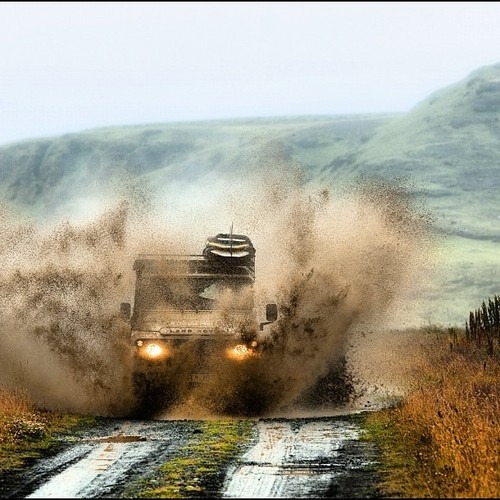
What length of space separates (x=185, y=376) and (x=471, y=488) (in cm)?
812

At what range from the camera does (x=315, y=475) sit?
37.0 ft

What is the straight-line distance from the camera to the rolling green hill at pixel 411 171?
111438mm

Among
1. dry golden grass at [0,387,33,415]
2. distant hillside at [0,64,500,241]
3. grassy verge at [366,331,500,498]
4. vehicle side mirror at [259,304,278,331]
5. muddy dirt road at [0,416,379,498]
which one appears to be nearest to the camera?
grassy verge at [366,331,500,498]

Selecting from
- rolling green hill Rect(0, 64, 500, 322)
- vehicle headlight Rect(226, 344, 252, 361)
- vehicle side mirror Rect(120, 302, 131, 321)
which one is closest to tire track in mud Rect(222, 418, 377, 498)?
vehicle headlight Rect(226, 344, 252, 361)

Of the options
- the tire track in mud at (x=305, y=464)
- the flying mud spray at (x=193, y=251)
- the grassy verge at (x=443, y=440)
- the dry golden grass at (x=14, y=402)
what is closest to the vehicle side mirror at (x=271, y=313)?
the flying mud spray at (x=193, y=251)

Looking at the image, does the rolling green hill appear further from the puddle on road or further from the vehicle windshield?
the puddle on road

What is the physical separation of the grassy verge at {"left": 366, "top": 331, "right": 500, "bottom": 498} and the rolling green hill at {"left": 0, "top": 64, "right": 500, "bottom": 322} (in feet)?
239

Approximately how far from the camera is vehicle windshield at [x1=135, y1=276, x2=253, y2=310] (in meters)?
18.1

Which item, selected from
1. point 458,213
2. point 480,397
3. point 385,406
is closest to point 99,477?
point 480,397

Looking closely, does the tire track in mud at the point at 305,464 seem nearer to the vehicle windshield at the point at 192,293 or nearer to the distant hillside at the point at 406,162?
the vehicle windshield at the point at 192,293

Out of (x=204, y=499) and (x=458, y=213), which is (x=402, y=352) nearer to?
(x=204, y=499)

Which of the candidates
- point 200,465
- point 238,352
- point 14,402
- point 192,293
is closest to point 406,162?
point 192,293

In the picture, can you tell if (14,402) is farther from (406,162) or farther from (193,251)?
(406,162)

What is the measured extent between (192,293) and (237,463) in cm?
651
